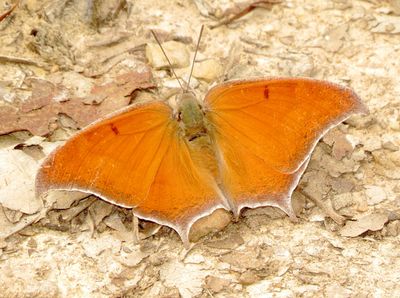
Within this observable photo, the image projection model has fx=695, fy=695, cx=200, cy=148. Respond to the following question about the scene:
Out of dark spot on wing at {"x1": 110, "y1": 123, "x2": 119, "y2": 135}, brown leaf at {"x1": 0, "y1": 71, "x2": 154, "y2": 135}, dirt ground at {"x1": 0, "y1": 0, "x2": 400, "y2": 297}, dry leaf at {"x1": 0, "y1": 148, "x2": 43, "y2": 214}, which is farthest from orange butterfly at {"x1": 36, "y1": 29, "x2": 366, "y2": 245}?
brown leaf at {"x1": 0, "y1": 71, "x2": 154, "y2": 135}

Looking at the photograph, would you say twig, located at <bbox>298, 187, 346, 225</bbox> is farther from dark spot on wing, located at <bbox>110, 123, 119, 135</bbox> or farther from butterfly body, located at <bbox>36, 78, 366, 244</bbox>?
dark spot on wing, located at <bbox>110, 123, 119, 135</bbox>

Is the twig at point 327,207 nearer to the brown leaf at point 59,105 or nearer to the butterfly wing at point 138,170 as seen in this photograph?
the butterfly wing at point 138,170

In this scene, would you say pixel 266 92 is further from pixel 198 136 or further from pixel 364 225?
pixel 364 225

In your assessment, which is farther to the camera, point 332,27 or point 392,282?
point 332,27

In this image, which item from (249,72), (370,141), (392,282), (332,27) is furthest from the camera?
(332,27)

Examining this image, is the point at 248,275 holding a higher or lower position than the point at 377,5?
lower

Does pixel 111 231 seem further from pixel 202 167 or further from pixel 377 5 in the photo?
pixel 377 5

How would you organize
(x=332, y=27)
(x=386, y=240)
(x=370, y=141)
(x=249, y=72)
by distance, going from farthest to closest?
(x=332, y=27), (x=249, y=72), (x=370, y=141), (x=386, y=240)

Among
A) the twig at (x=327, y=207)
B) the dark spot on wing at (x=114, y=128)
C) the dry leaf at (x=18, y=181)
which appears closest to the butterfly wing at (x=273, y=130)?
the twig at (x=327, y=207)

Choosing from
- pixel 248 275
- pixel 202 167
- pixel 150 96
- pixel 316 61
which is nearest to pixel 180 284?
pixel 248 275
